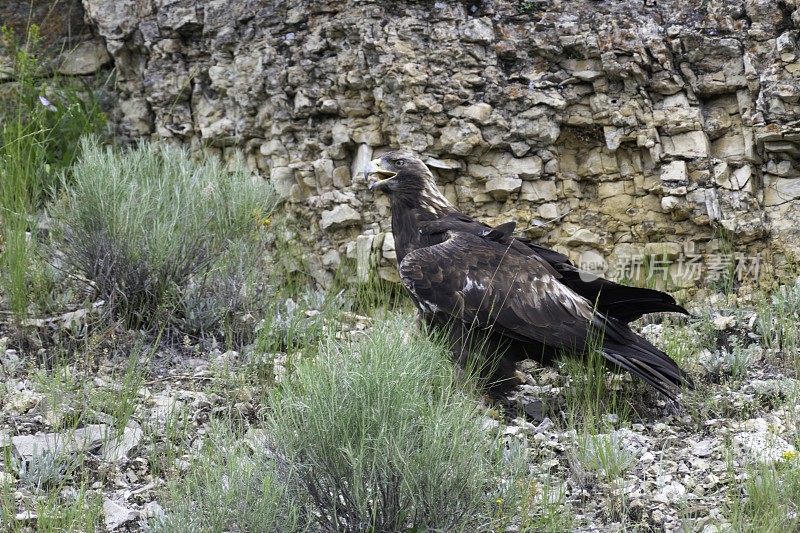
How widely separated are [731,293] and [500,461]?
10.5 feet

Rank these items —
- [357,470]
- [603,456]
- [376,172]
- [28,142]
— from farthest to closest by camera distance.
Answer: [28,142], [376,172], [603,456], [357,470]

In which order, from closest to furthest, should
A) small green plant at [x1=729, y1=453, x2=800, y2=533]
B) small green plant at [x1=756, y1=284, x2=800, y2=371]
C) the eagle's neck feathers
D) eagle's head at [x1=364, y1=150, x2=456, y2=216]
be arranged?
small green plant at [x1=729, y1=453, x2=800, y2=533] < small green plant at [x1=756, y1=284, x2=800, y2=371] < the eagle's neck feathers < eagle's head at [x1=364, y1=150, x2=456, y2=216]

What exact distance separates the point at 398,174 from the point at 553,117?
Result: 4.57 ft

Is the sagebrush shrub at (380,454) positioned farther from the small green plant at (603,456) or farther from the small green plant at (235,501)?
the small green plant at (603,456)

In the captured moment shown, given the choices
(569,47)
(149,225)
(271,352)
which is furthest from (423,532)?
(569,47)

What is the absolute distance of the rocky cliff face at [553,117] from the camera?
668 centimetres

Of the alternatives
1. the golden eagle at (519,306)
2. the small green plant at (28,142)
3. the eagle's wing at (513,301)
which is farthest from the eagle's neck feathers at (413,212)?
the small green plant at (28,142)

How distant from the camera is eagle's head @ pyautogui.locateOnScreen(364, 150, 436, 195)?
6.14 m

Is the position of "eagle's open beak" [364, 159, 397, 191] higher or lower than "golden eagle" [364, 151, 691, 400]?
higher

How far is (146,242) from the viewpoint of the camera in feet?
19.2

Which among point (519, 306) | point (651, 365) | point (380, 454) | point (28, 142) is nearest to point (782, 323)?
point (651, 365)

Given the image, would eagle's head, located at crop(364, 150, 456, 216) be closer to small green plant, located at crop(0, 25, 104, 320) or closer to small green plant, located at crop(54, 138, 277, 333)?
small green plant, located at crop(54, 138, 277, 333)

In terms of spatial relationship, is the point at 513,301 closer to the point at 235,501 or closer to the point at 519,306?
the point at 519,306

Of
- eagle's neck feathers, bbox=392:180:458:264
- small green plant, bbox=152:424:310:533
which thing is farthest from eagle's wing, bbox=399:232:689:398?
small green plant, bbox=152:424:310:533
